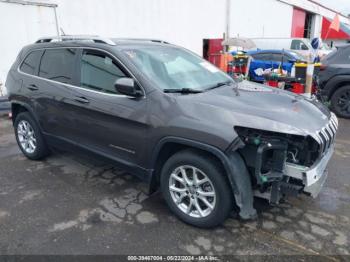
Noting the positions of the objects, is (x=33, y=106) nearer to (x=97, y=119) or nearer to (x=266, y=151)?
(x=97, y=119)

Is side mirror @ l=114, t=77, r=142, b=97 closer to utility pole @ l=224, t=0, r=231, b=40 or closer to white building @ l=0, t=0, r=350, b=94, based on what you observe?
white building @ l=0, t=0, r=350, b=94

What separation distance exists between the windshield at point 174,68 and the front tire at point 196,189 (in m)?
0.81

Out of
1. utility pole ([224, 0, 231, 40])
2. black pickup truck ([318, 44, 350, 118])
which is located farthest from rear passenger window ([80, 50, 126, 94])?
utility pole ([224, 0, 231, 40])

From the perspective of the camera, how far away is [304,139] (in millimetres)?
2779

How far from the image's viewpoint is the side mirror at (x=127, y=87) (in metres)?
3.17

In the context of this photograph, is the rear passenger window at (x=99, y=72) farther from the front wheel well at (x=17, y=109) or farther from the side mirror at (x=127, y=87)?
the front wheel well at (x=17, y=109)

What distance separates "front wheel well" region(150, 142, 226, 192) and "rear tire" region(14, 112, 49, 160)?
7.11ft

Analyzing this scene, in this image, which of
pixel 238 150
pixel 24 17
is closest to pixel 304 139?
pixel 238 150

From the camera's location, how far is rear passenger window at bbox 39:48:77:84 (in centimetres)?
404

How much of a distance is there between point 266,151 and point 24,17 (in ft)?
28.9

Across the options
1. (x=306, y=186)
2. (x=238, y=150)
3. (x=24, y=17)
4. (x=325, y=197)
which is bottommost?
(x=325, y=197)

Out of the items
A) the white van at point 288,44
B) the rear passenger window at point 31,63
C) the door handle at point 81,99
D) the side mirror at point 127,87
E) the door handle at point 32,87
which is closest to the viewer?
the side mirror at point 127,87

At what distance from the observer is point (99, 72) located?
372cm

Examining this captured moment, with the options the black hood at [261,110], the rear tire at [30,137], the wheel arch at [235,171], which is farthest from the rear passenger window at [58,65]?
the wheel arch at [235,171]
